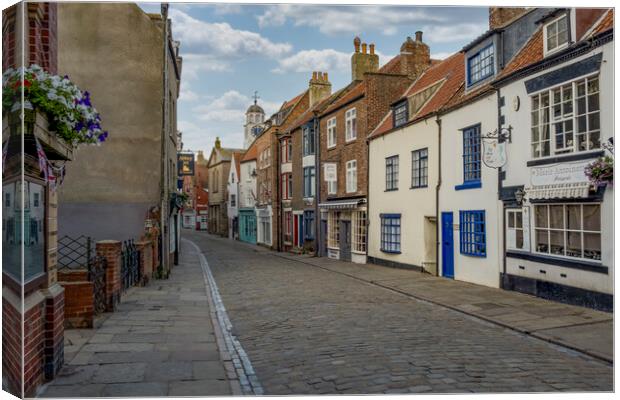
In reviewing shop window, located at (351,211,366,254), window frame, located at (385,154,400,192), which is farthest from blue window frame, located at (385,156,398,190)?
shop window, located at (351,211,366,254)

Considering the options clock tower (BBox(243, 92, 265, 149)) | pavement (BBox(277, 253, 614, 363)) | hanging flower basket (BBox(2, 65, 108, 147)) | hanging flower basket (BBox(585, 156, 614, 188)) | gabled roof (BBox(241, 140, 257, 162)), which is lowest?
pavement (BBox(277, 253, 614, 363))

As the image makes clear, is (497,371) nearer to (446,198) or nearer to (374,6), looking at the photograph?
(374,6)

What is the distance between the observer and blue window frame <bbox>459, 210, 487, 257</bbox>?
16203 millimetres

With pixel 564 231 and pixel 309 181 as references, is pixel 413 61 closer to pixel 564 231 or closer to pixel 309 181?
pixel 309 181

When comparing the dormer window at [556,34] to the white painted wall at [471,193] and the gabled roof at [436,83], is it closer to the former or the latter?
the white painted wall at [471,193]

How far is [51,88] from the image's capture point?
595 centimetres

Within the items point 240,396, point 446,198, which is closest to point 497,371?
point 240,396

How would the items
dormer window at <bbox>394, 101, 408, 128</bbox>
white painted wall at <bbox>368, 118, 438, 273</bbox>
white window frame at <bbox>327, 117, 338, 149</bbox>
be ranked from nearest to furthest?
white painted wall at <bbox>368, 118, 438, 273</bbox> → dormer window at <bbox>394, 101, 408, 128</bbox> → white window frame at <bbox>327, 117, 338, 149</bbox>

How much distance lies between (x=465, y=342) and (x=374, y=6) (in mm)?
5336

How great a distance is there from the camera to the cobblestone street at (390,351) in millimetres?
6660

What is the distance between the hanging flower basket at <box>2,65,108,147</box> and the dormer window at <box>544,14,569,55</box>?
10.5m

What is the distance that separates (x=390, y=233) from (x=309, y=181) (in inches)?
429

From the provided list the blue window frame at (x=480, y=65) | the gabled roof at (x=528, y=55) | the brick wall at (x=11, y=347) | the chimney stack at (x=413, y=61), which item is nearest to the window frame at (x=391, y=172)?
the chimney stack at (x=413, y=61)

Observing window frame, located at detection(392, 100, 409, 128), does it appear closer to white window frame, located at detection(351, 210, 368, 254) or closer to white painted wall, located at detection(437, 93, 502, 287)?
white painted wall, located at detection(437, 93, 502, 287)
